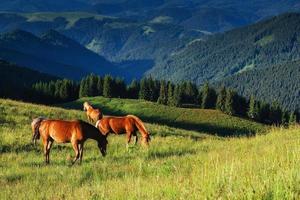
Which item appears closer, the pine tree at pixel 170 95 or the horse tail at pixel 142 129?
the horse tail at pixel 142 129

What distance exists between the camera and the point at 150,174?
1272 centimetres

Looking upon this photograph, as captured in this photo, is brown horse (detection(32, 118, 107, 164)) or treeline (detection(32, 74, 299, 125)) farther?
treeline (detection(32, 74, 299, 125))

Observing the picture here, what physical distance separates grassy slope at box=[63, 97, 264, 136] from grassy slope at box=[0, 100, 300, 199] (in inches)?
4751

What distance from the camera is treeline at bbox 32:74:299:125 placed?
583 feet

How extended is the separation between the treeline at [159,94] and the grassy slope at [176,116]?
55.3ft

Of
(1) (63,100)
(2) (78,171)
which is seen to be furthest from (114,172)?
(1) (63,100)

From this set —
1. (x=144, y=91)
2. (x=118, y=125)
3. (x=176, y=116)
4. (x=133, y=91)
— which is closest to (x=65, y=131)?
(x=118, y=125)

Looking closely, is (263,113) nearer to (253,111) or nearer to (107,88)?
(253,111)

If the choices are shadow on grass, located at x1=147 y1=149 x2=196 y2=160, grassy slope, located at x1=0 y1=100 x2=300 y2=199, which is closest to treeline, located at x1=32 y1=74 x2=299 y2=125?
grassy slope, located at x1=0 y1=100 x2=300 y2=199

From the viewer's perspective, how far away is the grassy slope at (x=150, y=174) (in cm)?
805

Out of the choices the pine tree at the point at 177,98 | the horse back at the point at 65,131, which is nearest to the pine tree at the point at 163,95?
the pine tree at the point at 177,98

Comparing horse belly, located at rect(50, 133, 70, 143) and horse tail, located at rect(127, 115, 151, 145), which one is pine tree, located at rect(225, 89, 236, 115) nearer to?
horse tail, located at rect(127, 115, 151, 145)

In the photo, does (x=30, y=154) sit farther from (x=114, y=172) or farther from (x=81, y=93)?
(x=81, y=93)

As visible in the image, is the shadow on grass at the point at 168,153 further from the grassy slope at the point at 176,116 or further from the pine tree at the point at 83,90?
the pine tree at the point at 83,90
